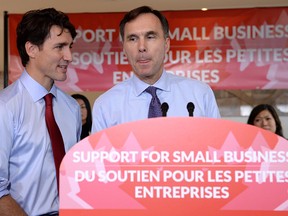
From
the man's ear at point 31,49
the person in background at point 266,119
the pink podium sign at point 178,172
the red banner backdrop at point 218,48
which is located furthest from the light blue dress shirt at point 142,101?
the red banner backdrop at point 218,48

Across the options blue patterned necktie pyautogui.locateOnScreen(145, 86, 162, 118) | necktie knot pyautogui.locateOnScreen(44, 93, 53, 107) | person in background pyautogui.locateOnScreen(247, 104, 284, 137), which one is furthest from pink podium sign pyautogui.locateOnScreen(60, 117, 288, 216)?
person in background pyautogui.locateOnScreen(247, 104, 284, 137)

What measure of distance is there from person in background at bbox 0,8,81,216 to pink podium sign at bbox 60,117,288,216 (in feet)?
1.98

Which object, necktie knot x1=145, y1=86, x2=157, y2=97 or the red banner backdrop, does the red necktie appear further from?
the red banner backdrop

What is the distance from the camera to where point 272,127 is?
12.1 feet

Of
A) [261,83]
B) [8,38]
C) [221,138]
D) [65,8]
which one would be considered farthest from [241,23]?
[221,138]

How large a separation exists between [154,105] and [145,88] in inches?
3.9

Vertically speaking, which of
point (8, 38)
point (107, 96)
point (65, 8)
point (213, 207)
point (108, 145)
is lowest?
point (213, 207)

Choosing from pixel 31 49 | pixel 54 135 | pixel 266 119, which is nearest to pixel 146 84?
pixel 54 135

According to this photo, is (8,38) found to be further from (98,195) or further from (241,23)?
(98,195)

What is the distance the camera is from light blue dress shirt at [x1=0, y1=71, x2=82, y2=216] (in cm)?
150

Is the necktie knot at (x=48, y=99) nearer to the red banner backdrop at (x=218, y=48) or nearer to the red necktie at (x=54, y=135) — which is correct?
the red necktie at (x=54, y=135)

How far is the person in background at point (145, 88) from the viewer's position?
4.92 feet

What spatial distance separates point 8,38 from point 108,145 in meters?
3.74

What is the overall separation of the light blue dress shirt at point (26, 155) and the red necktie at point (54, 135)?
2cm
